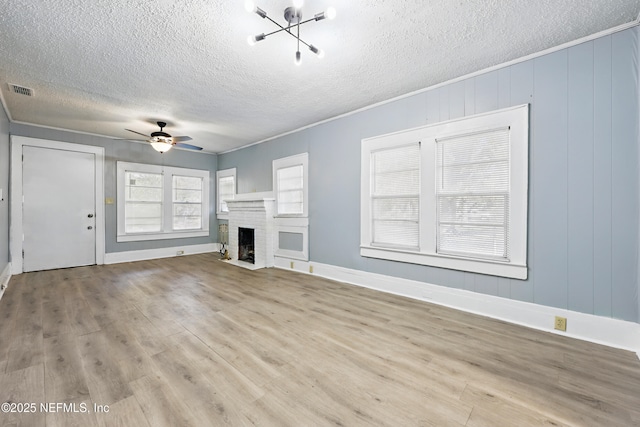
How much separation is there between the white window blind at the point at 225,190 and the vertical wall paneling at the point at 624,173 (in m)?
6.59

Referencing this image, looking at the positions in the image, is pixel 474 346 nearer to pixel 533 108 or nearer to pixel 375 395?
pixel 375 395

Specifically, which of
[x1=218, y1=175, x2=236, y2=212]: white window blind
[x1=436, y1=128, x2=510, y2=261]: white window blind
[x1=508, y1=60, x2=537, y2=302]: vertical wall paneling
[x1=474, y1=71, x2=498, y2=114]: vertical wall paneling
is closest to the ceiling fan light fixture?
[x1=218, y1=175, x2=236, y2=212]: white window blind

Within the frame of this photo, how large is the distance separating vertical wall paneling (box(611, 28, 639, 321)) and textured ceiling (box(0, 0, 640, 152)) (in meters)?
0.31

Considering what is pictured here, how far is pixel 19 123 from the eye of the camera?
4.77 meters

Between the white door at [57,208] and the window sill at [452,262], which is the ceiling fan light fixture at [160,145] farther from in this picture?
the window sill at [452,262]

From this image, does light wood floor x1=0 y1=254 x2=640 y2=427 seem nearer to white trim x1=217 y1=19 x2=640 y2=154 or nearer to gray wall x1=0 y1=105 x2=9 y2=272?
gray wall x1=0 y1=105 x2=9 y2=272

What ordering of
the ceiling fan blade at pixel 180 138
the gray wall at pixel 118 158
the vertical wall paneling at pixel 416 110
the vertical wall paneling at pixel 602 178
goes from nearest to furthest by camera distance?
the vertical wall paneling at pixel 602 178
the vertical wall paneling at pixel 416 110
the ceiling fan blade at pixel 180 138
the gray wall at pixel 118 158

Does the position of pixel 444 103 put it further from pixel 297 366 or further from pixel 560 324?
pixel 297 366

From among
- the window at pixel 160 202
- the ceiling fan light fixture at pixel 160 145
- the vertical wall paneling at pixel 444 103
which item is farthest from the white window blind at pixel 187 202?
the vertical wall paneling at pixel 444 103

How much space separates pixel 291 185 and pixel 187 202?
3.28 meters

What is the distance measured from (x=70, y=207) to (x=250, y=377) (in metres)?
5.70

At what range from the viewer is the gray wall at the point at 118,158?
198 inches

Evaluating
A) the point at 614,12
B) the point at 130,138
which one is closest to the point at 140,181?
the point at 130,138

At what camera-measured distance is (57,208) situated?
201 inches
